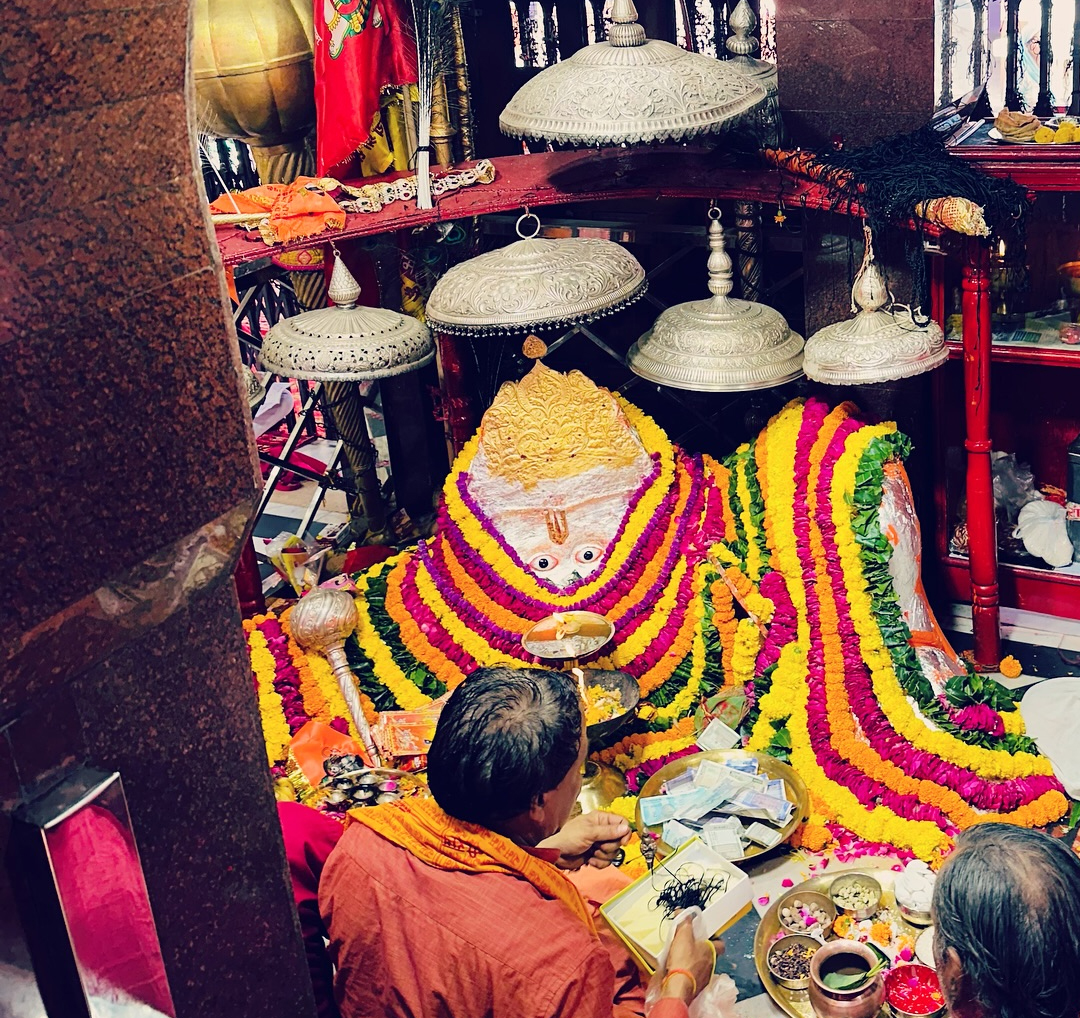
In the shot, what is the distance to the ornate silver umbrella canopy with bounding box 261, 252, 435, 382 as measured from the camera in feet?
14.3

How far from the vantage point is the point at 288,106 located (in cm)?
580

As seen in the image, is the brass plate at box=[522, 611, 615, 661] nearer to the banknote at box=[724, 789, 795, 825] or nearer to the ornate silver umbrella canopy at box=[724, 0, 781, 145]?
the banknote at box=[724, 789, 795, 825]

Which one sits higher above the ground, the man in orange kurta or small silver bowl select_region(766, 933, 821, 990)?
the man in orange kurta

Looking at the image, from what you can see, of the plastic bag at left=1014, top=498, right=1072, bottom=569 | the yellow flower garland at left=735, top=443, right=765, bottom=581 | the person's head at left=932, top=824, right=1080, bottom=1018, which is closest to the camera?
the person's head at left=932, top=824, right=1080, bottom=1018

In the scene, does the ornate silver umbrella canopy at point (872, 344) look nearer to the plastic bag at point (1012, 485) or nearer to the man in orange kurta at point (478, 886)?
the plastic bag at point (1012, 485)

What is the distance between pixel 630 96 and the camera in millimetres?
4031

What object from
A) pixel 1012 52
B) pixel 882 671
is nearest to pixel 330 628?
pixel 882 671

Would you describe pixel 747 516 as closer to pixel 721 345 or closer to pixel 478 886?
pixel 721 345

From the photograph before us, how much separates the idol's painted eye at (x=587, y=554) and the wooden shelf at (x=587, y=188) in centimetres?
124

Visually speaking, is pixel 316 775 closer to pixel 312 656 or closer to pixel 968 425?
pixel 312 656

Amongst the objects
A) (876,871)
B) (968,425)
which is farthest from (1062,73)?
(876,871)

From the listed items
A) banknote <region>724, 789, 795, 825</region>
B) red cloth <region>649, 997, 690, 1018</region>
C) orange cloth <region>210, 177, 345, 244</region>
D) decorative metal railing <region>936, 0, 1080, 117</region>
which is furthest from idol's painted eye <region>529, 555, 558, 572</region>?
red cloth <region>649, 997, 690, 1018</region>

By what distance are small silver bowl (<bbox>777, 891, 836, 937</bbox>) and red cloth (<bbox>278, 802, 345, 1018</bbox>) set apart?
1.40 metres

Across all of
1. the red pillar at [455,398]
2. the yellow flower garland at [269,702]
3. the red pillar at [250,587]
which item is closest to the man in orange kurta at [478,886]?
the yellow flower garland at [269,702]
